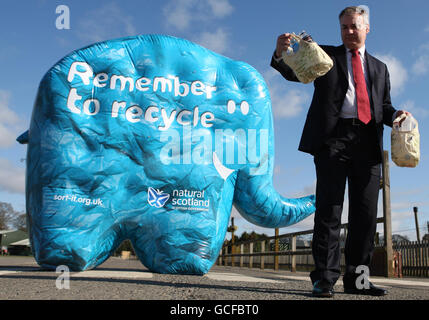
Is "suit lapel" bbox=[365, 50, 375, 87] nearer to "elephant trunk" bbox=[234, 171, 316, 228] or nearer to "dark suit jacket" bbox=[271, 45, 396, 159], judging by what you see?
"dark suit jacket" bbox=[271, 45, 396, 159]

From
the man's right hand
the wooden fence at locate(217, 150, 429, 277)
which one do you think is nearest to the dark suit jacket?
the man's right hand

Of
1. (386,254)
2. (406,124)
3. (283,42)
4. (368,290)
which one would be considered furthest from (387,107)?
(386,254)

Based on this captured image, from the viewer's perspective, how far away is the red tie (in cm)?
250

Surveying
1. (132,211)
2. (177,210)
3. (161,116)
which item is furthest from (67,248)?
(161,116)

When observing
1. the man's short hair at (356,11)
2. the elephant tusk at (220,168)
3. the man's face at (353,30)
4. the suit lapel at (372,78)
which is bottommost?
the elephant tusk at (220,168)

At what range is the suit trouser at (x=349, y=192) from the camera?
93.6 inches

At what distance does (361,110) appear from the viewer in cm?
250

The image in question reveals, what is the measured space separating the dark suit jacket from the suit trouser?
6 centimetres

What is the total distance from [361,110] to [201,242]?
2.38 m

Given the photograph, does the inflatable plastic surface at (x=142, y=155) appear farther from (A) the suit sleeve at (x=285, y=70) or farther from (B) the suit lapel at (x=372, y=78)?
(B) the suit lapel at (x=372, y=78)

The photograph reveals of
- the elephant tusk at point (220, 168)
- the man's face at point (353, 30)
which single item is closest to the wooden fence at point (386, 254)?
the elephant tusk at point (220, 168)
